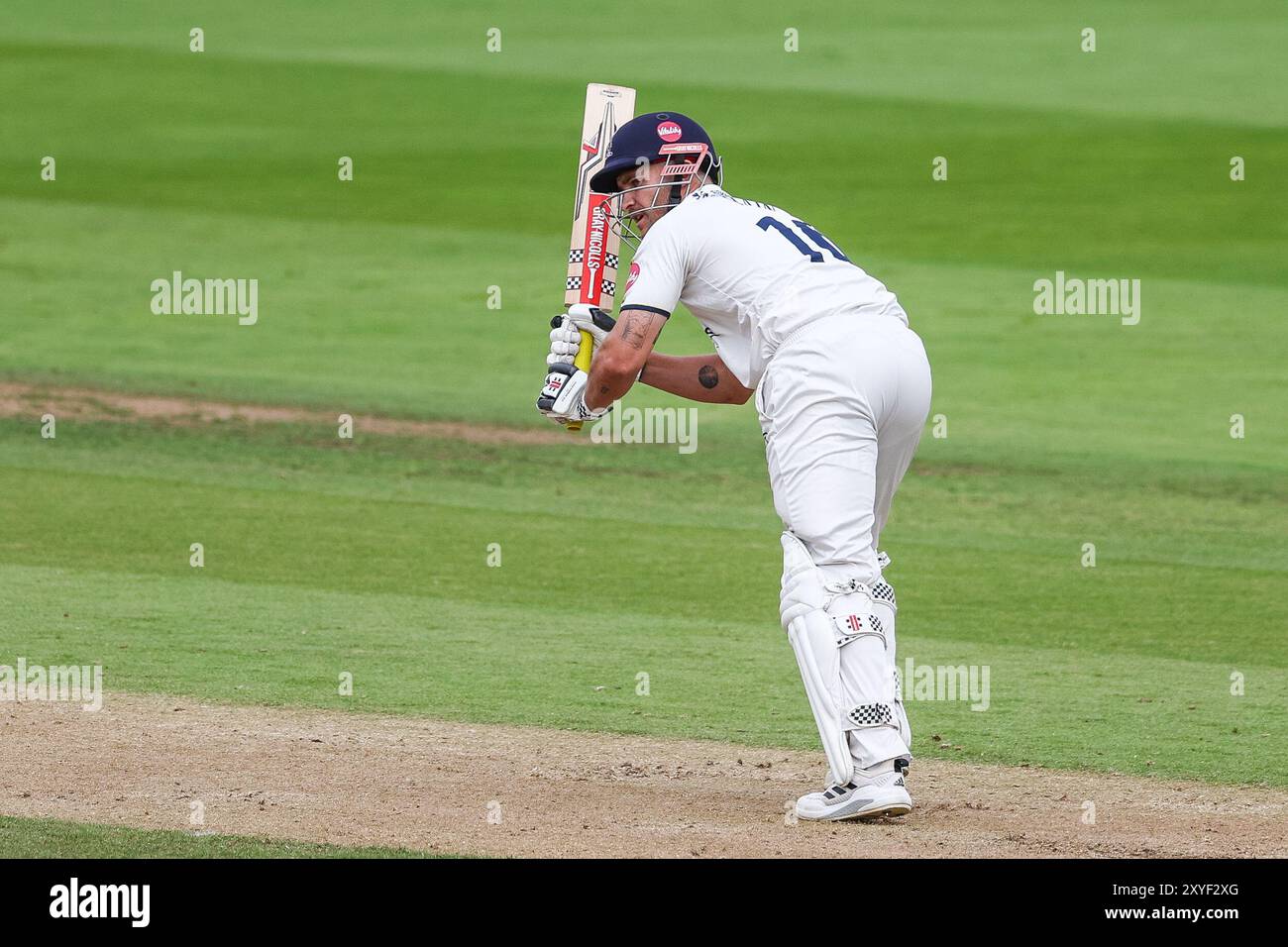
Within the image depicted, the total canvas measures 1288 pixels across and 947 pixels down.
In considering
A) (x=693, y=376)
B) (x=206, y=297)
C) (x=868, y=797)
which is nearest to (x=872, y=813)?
(x=868, y=797)

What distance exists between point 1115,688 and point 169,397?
10.2 metres

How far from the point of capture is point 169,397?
643 inches

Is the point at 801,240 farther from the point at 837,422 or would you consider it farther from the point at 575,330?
the point at 575,330

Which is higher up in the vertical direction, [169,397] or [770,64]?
[770,64]

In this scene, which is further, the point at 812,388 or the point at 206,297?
the point at 206,297

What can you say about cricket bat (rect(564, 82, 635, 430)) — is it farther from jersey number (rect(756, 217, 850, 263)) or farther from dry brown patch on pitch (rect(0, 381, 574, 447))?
dry brown patch on pitch (rect(0, 381, 574, 447))

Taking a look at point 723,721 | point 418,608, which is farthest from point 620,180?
point 418,608

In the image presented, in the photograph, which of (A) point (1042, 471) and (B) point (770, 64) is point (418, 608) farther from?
(B) point (770, 64)

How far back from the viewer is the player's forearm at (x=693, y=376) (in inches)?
254

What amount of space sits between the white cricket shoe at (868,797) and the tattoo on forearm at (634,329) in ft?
4.92

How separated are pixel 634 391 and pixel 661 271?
11927mm

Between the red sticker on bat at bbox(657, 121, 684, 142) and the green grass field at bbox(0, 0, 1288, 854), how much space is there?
2.38m

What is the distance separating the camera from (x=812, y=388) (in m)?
5.87

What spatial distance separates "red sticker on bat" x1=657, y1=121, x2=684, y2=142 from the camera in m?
6.24
